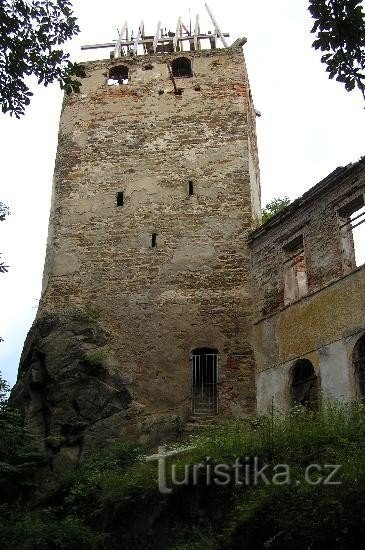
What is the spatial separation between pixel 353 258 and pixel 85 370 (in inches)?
247

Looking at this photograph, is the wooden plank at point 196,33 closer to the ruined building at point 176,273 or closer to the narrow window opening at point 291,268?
the ruined building at point 176,273

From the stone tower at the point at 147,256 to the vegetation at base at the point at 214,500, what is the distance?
4.85 ft

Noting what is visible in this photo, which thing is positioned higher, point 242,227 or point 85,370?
Result: point 242,227

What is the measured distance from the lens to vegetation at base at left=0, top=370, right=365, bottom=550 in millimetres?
8141

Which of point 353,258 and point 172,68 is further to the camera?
point 172,68

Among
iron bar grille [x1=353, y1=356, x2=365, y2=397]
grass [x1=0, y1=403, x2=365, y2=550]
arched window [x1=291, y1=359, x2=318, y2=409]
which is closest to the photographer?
grass [x1=0, y1=403, x2=365, y2=550]

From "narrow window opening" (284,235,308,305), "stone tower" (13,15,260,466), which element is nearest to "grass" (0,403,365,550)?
"stone tower" (13,15,260,466)

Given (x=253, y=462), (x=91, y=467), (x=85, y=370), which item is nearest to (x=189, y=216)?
(x=85, y=370)

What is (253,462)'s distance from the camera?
1027 cm

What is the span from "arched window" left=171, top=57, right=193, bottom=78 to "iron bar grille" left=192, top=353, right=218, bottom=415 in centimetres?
923

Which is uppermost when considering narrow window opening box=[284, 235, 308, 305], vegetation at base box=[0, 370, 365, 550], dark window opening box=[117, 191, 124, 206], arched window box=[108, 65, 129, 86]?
arched window box=[108, 65, 129, 86]

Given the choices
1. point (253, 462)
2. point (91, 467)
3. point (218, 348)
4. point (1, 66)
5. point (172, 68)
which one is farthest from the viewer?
point (172, 68)

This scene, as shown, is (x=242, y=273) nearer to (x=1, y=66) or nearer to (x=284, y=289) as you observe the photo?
(x=284, y=289)

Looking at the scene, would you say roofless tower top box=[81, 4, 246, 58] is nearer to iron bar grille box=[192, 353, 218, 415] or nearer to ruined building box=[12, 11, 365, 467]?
ruined building box=[12, 11, 365, 467]
